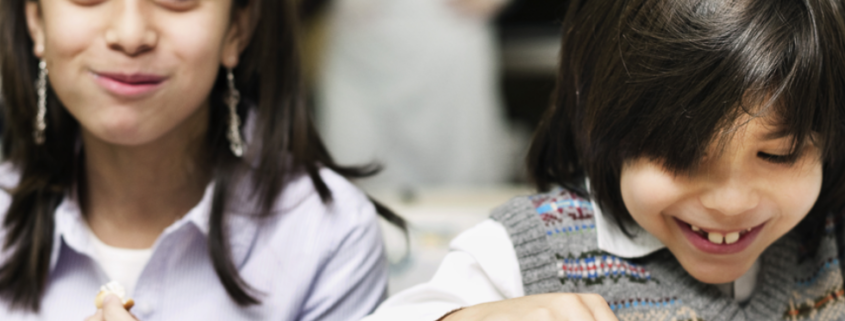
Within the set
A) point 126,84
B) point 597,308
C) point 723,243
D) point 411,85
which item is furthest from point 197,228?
point 411,85

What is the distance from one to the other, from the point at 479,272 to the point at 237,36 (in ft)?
1.76

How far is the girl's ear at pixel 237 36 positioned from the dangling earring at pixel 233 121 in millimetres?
32

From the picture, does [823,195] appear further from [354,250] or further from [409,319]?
[354,250]

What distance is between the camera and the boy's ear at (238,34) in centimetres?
110

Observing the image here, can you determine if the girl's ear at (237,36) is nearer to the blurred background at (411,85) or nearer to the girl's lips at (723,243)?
the girl's lips at (723,243)

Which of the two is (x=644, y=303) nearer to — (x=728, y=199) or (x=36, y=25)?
(x=728, y=199)

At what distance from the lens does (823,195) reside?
2.86ft

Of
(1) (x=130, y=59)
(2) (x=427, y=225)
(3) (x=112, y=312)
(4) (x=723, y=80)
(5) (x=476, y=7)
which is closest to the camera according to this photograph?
(4) (x=723, y=80)

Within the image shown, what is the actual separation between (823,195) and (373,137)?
1840 millimetres

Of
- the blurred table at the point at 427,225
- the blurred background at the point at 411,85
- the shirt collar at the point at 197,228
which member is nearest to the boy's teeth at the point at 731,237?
the blurred table at the point at 427,225

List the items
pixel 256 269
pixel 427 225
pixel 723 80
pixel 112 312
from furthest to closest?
pixel 427 225
pixel 256 269
pixel 112 312
pixel 723 80

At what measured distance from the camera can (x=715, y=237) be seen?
79 cm

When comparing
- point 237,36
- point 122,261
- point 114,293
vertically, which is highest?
point 237,36

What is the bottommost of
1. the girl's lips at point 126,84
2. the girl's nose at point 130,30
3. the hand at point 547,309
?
the hand at point 547,309
